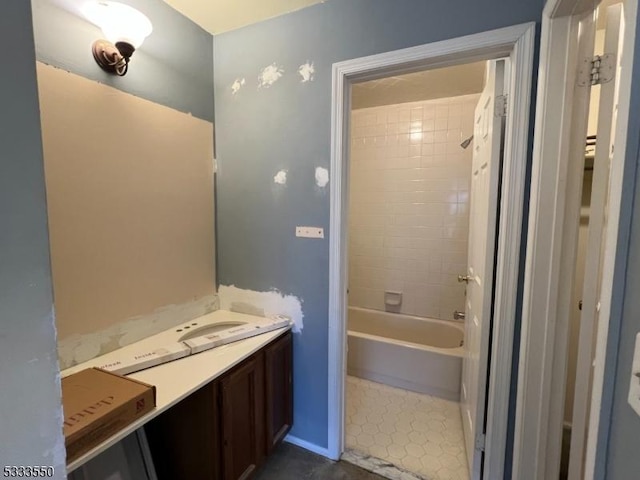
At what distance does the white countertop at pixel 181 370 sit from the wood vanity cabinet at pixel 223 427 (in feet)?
0.15

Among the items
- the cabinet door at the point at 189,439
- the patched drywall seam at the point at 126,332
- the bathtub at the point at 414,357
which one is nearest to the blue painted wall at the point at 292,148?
the patched drywall seam at the point at 126,332

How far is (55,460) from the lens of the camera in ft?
2.16

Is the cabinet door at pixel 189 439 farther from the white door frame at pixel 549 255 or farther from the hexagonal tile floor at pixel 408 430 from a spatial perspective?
the white door frame at pixel 549 255

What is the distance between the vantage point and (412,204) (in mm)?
3082

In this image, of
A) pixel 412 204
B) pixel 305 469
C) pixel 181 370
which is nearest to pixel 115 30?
pixel 181 370

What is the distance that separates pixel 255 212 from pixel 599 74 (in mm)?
1632

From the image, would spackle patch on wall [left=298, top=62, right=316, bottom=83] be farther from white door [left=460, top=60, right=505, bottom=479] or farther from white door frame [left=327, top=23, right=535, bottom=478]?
white door [left=460, top=60, right=505, bottom=479]

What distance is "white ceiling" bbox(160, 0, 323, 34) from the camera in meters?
1.65

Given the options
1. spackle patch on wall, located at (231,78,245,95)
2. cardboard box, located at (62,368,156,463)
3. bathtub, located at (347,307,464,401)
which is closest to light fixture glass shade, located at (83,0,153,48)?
spackle patch on wall, located at (231,78,245,95)

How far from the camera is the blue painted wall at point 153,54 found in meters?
1.25

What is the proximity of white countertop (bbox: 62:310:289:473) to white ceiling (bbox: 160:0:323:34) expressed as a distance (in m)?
1.73

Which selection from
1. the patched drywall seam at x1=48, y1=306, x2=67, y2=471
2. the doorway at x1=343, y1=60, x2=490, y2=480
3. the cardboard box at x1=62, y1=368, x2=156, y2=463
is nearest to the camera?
the patched drywall seam at x1=48, y1=306, x2=67, y2=471

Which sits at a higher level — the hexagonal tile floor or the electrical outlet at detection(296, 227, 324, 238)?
the electrical outlet at detection(296, 227, 324, 238)

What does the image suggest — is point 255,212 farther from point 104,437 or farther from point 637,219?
point 637,219
